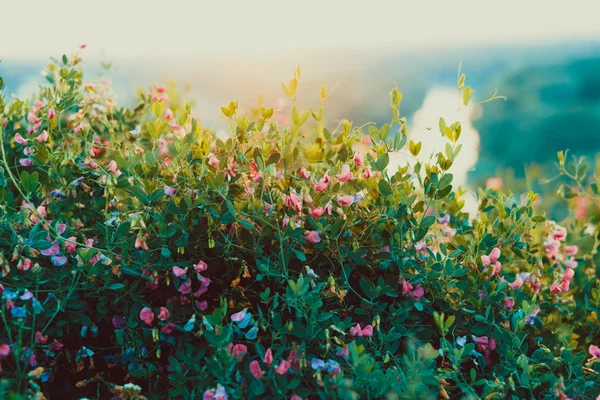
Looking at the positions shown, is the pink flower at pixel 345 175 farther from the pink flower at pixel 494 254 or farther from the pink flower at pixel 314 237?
the pink flower at pixel 494 254

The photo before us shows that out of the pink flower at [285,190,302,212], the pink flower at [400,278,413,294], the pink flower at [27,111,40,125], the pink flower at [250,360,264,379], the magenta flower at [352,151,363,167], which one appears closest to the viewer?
the pink flower at [250,360,264,379]

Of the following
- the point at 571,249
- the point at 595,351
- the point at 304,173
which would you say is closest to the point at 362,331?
the point at 304,173

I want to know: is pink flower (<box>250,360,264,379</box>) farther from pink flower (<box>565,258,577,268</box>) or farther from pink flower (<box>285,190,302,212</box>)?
pink flower (<box>565,258,577,268</box>)

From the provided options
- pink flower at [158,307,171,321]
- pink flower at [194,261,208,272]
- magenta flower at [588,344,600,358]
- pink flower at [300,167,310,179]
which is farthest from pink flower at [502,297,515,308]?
pink flower at [158,307,171,321]

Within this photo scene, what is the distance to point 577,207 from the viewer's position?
3.11m

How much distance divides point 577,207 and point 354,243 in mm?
1605

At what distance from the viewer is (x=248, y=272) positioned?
2.00m

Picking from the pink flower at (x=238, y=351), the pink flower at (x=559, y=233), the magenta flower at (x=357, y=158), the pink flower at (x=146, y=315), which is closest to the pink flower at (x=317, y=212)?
the magenta flower at (x=357, y=158)

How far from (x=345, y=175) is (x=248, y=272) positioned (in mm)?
455

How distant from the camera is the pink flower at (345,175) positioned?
206 centimetres

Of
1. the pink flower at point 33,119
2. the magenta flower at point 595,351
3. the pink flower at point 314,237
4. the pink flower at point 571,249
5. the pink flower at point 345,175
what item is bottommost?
the magenta flower at point 595,351

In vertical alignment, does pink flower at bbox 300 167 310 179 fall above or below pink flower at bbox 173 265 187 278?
above

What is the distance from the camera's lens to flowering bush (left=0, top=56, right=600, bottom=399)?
194cm

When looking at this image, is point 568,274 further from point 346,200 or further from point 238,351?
point 238,351
